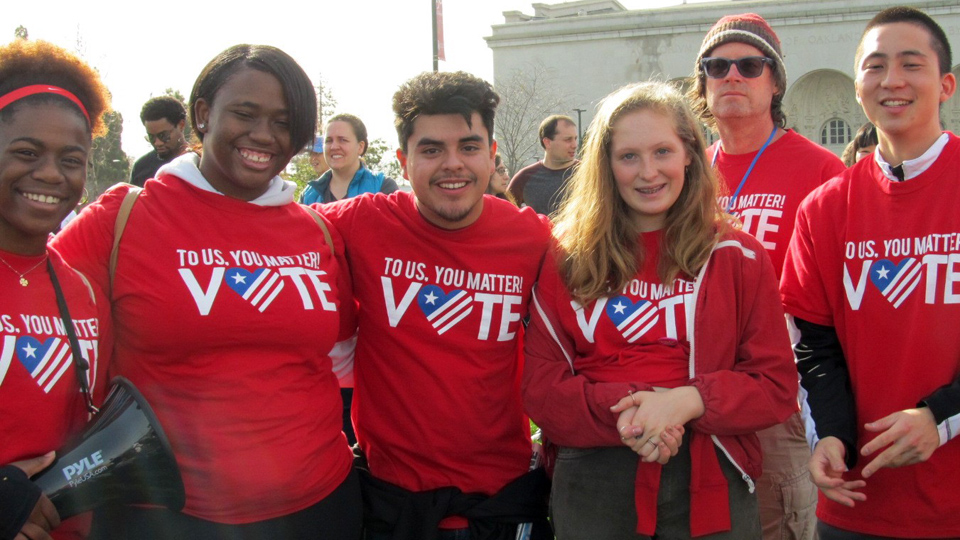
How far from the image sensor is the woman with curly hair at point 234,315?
2508 mm

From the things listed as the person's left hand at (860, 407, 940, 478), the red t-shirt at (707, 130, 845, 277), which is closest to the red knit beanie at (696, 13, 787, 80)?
the red t-shirt at (707, 130, 845, 277)

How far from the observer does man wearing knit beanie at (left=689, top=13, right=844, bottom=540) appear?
3363 mm

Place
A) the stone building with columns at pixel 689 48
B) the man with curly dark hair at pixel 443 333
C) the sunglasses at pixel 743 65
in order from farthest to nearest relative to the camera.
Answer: the stone building with columns at pixel 689 48, the sunglasses at pixel 743 65, the man with curly dark hair at pixel 443 333

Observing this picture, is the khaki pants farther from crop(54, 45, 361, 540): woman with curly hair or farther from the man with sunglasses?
the man with sunglasses

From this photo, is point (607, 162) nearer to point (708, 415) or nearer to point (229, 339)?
point (708, 415)

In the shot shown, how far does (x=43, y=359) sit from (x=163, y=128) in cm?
503

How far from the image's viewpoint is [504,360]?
10.0ft

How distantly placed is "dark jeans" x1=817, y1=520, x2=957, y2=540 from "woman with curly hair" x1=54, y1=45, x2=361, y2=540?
66.2 inches

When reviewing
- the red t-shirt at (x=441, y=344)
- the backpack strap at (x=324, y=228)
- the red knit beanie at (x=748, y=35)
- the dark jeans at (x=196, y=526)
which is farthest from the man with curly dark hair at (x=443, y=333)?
the red knit beanie at (x=748, y=35)

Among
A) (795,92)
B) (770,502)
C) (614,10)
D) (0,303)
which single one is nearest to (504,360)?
(770,502)

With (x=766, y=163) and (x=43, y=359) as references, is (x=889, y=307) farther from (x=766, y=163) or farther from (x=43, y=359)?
(x=43, y=359)

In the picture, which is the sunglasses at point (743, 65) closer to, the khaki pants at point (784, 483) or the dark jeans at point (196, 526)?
the khaki pants at point (784, 483)

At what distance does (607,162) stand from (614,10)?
177ft

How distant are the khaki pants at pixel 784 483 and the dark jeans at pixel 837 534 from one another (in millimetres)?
460
